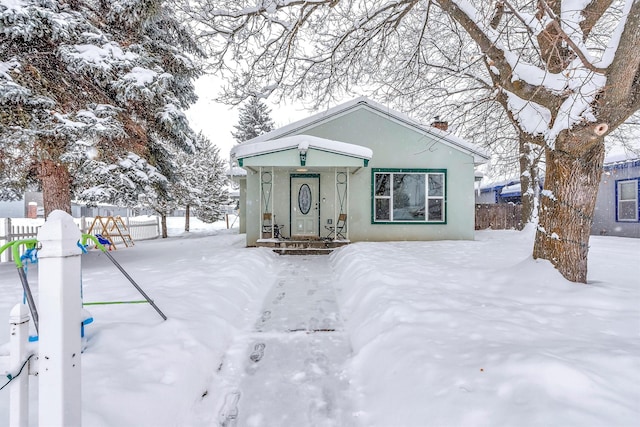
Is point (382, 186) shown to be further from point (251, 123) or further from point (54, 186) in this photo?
point (251, 123)

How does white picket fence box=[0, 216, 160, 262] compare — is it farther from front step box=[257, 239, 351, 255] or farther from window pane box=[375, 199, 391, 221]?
window pane box=[375, 199, 391, 221]

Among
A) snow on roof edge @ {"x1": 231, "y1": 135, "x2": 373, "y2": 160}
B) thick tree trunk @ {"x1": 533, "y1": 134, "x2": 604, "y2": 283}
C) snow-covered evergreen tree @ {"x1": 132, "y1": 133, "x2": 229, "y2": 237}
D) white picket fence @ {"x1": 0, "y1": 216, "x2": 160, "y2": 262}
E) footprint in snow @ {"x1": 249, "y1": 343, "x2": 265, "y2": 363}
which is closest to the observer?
footprint in snow @ {"x1": 249, "y1": 343, "x2": 265, "y2": 363}

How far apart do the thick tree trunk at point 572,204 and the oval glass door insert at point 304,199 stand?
753 centimetres

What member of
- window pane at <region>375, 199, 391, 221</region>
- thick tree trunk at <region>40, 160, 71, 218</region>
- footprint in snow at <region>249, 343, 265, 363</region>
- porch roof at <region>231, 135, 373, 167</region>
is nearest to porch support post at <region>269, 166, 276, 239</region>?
porch roof at <region>231, 135, 373, 167</region>

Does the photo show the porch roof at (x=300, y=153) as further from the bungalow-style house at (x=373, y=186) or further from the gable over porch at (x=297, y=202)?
the bungalow-style house at (x=373, y=186)

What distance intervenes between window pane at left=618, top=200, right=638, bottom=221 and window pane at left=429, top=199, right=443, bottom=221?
318 inches

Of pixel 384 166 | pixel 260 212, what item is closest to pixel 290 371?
pixel 260 212

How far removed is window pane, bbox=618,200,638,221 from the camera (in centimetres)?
1273

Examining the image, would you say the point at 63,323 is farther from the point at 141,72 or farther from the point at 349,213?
the point at 349,213

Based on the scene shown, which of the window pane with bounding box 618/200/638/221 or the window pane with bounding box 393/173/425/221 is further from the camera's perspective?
the window pane with bounding box 618/200/638/221

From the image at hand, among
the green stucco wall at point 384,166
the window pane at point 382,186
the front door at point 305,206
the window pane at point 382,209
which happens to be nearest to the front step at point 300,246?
Answer: the green stucco wall at point 384,166

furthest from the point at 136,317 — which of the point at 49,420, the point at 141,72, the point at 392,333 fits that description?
the point at 141,72

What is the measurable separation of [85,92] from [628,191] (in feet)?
59.1

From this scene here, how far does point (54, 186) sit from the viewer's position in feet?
24.8
